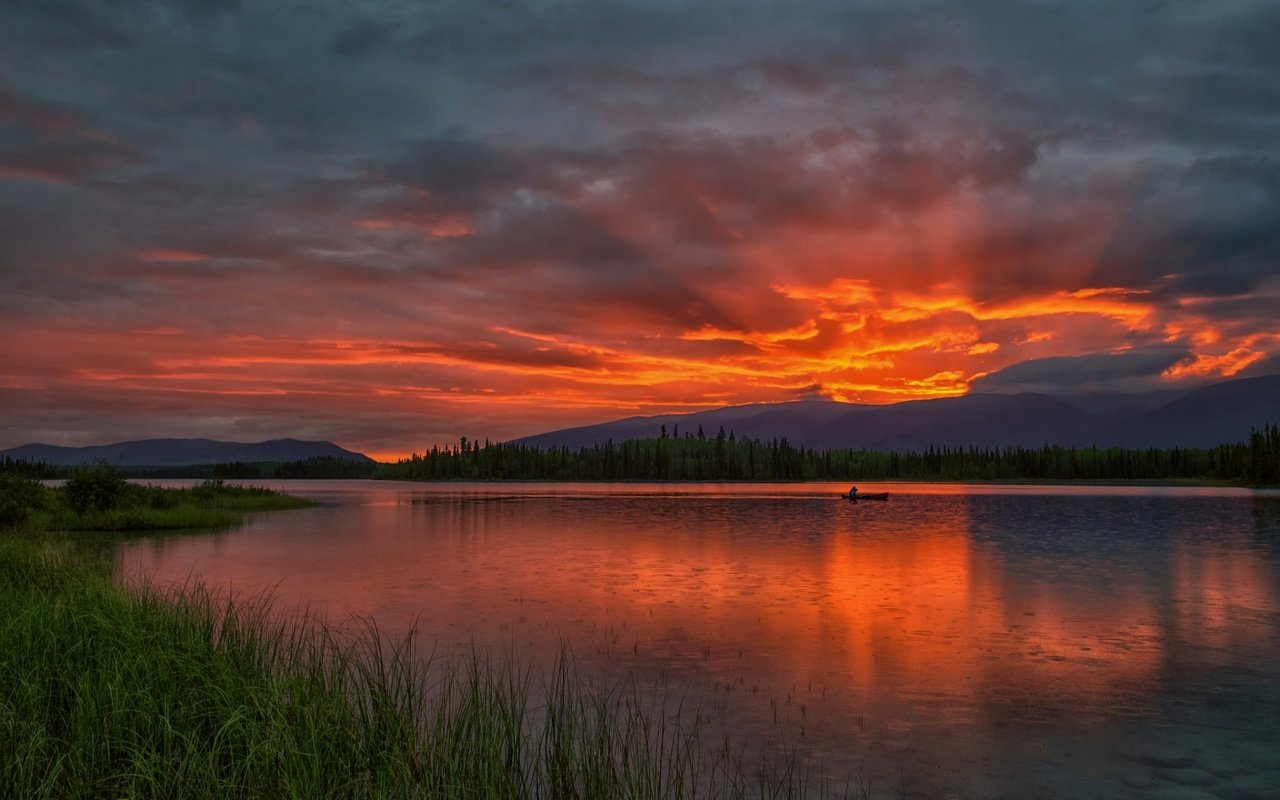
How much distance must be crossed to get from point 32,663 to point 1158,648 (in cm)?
2642

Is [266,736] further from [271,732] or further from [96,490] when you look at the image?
[96,490]

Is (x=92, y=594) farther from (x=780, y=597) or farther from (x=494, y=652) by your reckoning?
(x=780, y=597)

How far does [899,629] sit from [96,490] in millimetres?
62040

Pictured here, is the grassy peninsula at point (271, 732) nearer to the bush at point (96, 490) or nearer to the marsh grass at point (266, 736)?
the marsh grass at point (266, 736)

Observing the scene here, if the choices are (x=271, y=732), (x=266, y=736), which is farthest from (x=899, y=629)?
(x=271, y=732)

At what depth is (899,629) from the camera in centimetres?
2633

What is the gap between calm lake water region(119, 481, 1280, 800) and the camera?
14.9m

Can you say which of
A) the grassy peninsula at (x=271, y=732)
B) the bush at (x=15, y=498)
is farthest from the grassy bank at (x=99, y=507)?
the grassy peninsula at (x=271, y=732)

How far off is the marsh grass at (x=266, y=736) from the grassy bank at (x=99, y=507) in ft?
138

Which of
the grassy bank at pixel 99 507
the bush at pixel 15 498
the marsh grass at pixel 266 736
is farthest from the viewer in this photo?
the grassy bank at pixel 99 507

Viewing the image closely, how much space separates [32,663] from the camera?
14.6 meters

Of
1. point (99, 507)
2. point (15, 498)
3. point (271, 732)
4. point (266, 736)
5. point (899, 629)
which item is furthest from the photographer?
point (99, 507)

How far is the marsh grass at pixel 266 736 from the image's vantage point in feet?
35.1

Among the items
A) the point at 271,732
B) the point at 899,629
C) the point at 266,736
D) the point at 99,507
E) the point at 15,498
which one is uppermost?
the point at 15,498
